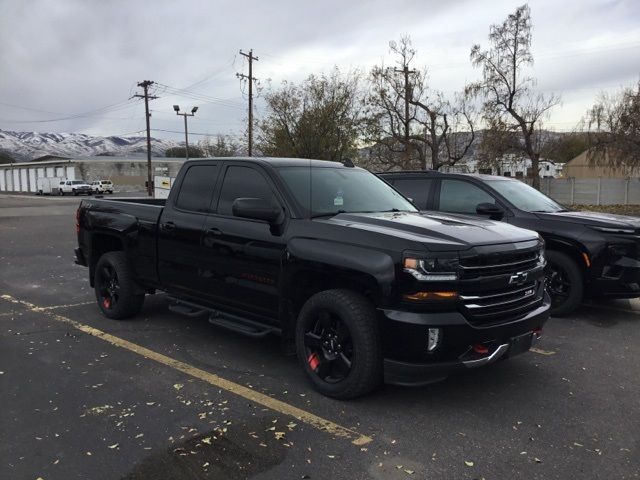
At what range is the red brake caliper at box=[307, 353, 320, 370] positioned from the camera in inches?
166

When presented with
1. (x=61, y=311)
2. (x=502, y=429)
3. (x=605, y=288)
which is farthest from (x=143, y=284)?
(x=605, y=288)

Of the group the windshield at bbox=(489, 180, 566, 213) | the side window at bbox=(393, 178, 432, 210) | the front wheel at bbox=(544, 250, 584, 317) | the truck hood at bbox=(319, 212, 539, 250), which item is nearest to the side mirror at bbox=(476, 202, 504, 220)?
the windshield at bbox=(489, 180, 566, 213)

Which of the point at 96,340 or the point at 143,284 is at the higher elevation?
the point at 143,284

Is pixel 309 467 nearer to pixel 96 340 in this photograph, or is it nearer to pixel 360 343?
pixel 360 343

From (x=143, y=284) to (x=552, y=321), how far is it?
478 centimetres

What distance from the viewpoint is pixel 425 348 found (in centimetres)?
362

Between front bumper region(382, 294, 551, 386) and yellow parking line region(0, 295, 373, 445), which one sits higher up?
front bumper region(382, 294, 551, 386)

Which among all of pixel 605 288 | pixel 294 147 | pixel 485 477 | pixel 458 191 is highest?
pixel 294 147

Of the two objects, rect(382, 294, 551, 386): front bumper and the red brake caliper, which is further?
the red brake caliper

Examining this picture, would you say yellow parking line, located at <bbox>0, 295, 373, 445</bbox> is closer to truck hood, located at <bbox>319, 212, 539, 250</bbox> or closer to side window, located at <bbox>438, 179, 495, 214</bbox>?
truck hood, located at <bbox>319, 212, 539, 250</bbox>

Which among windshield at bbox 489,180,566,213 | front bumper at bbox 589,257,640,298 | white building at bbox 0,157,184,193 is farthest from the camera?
white building at bbox 0,157,184,193

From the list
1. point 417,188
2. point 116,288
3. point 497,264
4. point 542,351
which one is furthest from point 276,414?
point 417,188

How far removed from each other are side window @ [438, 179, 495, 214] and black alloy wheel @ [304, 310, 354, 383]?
154 inches

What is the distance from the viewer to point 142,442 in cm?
344
